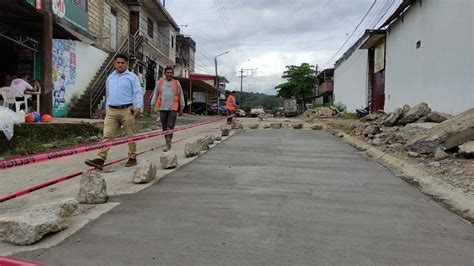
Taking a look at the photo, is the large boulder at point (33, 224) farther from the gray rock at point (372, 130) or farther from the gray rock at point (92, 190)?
the gray rock at point (372, 130)

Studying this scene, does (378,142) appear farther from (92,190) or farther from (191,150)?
(92,190)

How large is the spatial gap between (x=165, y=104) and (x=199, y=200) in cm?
498

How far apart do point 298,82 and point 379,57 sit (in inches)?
1661

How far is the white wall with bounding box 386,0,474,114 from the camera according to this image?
12023 mm

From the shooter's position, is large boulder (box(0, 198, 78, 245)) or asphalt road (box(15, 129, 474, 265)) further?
large boulder (box(0, 198, 78, 245))

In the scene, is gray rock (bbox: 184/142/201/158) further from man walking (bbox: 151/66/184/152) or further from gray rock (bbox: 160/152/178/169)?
gray rock (bbox: 160/152/178/169)

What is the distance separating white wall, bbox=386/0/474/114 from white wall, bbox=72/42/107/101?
13.3 m

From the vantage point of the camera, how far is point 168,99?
995 cm

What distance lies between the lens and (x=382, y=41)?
24.2 m

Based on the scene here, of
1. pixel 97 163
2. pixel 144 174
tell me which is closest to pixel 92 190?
pixel 144 174

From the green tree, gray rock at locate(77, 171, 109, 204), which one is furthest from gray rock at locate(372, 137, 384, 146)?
the green tree

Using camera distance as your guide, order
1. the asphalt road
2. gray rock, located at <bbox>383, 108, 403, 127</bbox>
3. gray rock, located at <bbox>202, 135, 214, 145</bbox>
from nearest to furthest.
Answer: the asphalt road, gray rock, located at <bbox>202, 135, 214, 145</bbox>, gray rock, located at <bbox>383, 108, 403, 127</bbox>

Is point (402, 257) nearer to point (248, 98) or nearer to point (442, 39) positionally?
point (442, 39)

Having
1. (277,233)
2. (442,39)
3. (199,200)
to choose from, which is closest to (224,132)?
(442,39)
